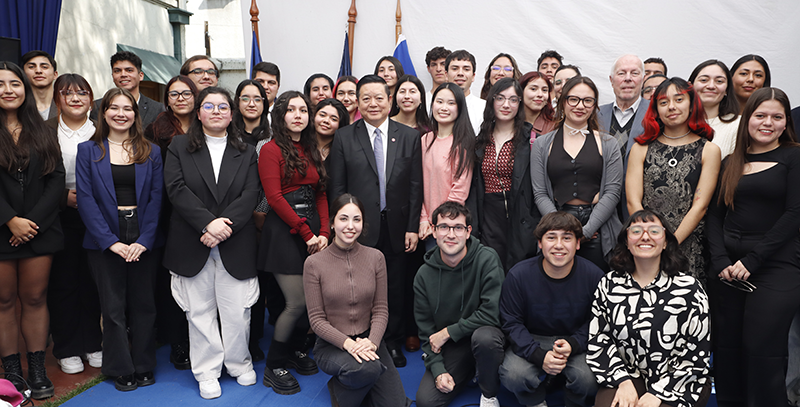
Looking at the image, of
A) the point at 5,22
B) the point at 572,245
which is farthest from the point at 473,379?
the point at 5,22

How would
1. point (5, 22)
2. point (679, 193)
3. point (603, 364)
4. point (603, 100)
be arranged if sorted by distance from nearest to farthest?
point (603, 364) < point (679, 193) < point (5, 22) < point (603, 100)

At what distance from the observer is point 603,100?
507cm

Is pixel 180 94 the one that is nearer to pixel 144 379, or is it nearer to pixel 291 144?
pixel 291 144

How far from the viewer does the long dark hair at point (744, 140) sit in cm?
266

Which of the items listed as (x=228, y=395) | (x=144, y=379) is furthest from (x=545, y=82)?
(x=144, y=379)

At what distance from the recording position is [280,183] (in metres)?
3.17

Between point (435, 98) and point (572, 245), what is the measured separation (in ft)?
4.10

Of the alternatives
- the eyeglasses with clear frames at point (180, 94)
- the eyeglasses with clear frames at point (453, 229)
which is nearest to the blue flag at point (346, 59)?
the eyeglasses with clear frames at point (180, 94)

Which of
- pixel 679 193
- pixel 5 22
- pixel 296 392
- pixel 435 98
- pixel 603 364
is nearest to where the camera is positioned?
pixel 603 364

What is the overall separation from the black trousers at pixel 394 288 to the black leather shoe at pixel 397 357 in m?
0.03

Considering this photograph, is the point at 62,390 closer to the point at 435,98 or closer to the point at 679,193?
the point at 435,98

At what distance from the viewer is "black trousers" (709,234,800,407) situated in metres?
2.62

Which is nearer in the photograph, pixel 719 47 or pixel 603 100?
pixel 719 47

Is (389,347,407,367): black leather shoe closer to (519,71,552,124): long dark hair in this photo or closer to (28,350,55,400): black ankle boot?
(519,71,552,124): long dark hair
